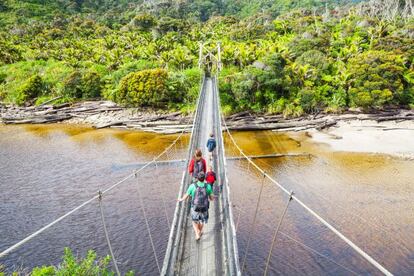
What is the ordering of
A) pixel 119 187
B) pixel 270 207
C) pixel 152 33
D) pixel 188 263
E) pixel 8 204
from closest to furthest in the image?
1. pixel 188 263
2. pixel 270 207
3. pixel 8 204
4. pixel 119 187
5. pixel 152 33

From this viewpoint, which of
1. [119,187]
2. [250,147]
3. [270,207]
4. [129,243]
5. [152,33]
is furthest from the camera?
[152,33]

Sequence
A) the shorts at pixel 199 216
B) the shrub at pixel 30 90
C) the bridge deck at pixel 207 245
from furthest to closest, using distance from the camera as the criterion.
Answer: the shrub at pixel 30 90, the shorts at pixel 199 216, the bridge deck at pixel 207 245

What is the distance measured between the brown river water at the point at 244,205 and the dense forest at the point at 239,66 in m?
5.92

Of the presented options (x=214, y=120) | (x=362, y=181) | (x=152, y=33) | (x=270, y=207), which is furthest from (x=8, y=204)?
(x=152, y=33)

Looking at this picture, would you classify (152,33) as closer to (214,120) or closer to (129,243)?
(214,120)

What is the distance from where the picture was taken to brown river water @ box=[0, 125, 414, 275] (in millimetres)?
8438

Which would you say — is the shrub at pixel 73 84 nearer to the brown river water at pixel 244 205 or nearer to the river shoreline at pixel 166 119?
the river shoreline at pixel 166 119

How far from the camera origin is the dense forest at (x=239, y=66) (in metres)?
23.2

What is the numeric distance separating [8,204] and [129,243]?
5.55 m

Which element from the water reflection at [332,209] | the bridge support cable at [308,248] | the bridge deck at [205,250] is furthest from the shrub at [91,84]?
the bridge deck at [205,250]

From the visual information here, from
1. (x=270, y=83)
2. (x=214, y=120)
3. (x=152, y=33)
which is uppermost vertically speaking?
(x=152, y=33)

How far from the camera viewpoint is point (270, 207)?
10.9 metres

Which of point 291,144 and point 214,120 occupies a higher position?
point 214,120

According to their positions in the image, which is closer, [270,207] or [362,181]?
[270,207]
